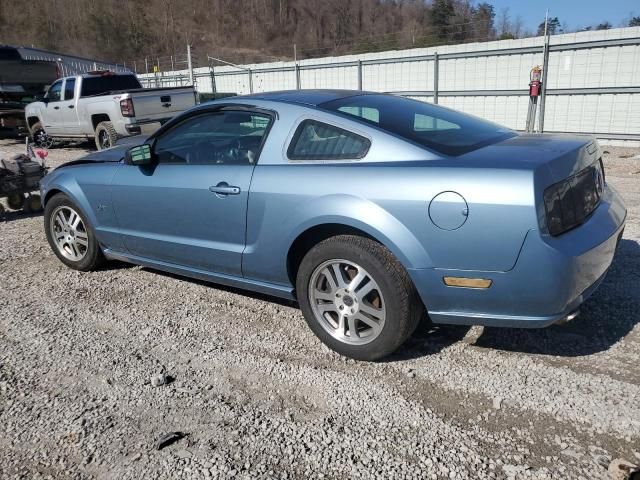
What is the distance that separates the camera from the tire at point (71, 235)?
4789mm

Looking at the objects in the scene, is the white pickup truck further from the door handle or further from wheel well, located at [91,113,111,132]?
the door handle

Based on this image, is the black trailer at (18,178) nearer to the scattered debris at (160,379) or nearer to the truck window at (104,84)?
the scattered debris at (160,379)

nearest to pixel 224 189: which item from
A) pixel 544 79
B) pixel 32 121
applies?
pixel 544 79

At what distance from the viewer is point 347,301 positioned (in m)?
3.20

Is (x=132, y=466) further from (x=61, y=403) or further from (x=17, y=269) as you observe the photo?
(x=17, y=269)

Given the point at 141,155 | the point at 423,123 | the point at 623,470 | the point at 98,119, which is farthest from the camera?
the point at 98,119

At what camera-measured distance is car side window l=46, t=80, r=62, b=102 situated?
44.3 ft

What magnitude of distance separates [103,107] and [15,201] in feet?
17.4

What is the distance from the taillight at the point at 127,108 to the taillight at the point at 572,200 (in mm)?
10021

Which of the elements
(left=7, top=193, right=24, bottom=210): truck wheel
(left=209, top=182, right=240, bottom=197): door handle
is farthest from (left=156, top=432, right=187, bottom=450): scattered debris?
(left=7, top=193, right=24, bottom=210): truck wheel

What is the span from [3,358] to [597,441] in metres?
3.43

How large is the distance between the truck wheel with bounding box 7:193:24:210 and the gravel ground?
3.67 metres

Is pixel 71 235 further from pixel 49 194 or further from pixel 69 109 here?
pixel 69 109

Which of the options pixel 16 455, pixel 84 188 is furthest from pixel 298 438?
pixel 84 188
